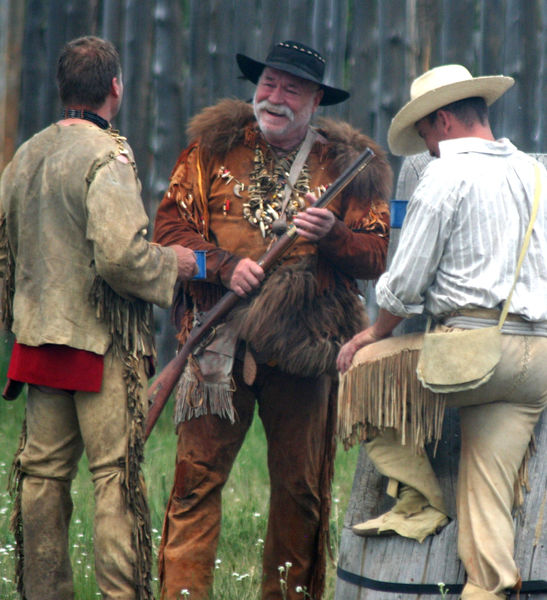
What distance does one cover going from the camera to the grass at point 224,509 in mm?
4695

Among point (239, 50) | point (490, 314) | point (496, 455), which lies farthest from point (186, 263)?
point (239, 50)

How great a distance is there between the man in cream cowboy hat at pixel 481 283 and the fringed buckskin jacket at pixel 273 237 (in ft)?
2.56

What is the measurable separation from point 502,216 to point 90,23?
4.62 meters

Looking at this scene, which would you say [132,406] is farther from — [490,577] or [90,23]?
[90,23]

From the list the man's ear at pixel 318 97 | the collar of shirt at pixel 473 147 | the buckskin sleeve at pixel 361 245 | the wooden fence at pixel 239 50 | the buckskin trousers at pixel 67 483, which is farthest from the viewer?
the wooden fence at pixel 239 50

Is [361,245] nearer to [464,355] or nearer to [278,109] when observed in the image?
[278,109]

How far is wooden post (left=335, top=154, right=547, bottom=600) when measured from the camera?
3.67m

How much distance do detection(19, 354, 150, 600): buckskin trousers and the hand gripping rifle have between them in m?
0.39

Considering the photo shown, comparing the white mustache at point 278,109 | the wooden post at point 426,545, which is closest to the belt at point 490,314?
the wooden post at point 426,545

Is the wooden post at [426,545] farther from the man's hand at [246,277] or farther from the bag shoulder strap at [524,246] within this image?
the man's hand at [246,277]

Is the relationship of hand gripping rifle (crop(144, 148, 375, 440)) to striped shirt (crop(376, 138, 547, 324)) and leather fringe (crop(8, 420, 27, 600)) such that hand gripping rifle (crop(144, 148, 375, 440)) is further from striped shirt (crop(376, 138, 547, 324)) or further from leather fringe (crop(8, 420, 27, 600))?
striped shirt (crop(376, 138, 547, 324))

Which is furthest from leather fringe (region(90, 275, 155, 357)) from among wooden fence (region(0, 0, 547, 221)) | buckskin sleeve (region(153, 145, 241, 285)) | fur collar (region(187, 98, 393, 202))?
wooden fence (region(0, 0, 547, 221))

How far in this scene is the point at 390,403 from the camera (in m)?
3.71

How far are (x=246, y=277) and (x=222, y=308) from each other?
177mm
